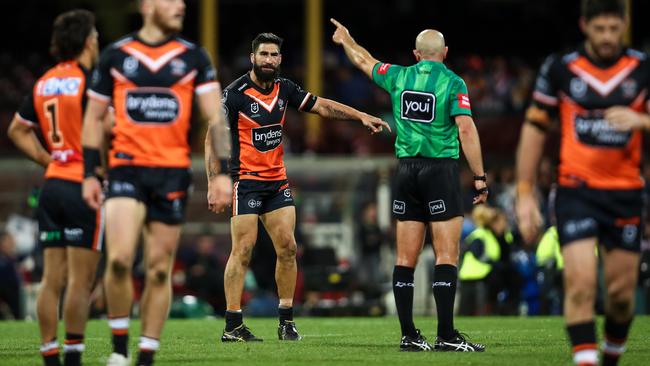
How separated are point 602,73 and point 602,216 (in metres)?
0.83

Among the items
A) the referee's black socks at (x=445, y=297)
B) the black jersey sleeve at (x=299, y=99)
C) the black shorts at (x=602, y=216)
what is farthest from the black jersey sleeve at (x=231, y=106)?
the black shorts at (x=602, y=216)

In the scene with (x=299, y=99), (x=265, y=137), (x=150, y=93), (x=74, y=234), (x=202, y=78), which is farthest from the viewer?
Result: (x=299, y=99)

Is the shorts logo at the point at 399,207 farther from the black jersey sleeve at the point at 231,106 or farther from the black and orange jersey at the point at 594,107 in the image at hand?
the black and orange jersey at the point at 594,107

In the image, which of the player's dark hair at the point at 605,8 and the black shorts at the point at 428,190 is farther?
the black shorts at the point at 428,190

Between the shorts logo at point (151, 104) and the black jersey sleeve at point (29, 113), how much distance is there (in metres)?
1.10

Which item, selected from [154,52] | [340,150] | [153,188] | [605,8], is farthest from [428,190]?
[340,150]

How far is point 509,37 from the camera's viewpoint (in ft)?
110

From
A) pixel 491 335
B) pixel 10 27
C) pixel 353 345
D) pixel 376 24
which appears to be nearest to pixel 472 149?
pixel 353 345

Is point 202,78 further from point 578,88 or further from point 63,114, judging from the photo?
point 578,88

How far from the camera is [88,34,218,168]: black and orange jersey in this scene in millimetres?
8070

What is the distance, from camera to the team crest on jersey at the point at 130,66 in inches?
318

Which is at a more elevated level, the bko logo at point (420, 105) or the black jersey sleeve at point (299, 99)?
the black jersey sleeve at point (299, 99)

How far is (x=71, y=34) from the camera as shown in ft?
28.8

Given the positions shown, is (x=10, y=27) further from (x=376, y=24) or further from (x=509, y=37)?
(x=509, y=37)
